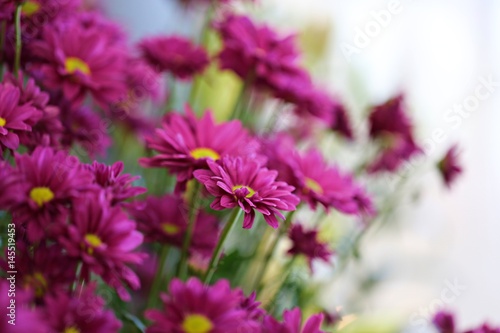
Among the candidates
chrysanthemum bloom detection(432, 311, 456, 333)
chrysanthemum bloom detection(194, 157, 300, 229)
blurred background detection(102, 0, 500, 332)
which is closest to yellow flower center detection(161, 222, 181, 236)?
chrysanthemum bloom detection(194, 157, 300, 229)

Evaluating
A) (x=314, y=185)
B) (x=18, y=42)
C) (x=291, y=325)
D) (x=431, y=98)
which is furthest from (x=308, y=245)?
(x=431, y=98)

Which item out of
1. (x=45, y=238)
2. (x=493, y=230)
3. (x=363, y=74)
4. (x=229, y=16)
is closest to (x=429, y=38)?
(x=363, y=74)

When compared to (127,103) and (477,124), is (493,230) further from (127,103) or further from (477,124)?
(127,103)

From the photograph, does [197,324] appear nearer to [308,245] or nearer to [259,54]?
[308,245]

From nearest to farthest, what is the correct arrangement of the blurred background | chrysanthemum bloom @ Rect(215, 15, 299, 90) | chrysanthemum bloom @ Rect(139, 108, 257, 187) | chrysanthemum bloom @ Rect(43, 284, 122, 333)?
chrysanthemum bloom @ Rect(43, 284, 122, 333) < chrysanthemum bloom @ Rect(139, 108, 257, 187) < chrysanthemum bloom @ Rect(215, 15, 299, 90) < the blurred background

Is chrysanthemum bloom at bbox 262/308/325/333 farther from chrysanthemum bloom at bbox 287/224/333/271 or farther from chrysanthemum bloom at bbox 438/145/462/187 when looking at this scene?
chrysanthemum bloom at bbox 438/145/462/187

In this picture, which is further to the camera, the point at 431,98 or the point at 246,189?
the point at 431,98
